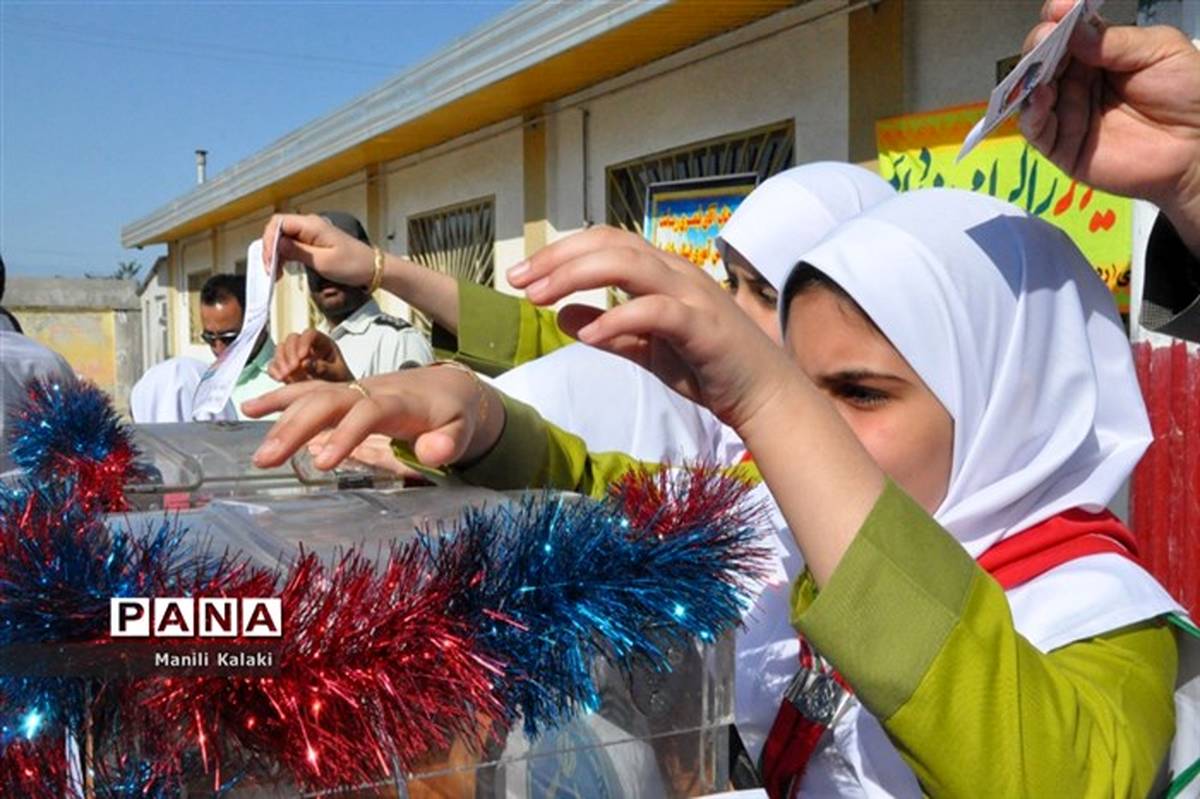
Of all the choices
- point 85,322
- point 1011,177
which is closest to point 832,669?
point 1011,177

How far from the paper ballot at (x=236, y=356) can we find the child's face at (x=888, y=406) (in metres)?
0.55

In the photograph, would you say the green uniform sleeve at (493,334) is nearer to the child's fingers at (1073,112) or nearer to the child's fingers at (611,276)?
the child's fingers at (1073,112)

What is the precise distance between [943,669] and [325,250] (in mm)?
1142

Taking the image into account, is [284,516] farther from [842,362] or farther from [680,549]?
[842,362]

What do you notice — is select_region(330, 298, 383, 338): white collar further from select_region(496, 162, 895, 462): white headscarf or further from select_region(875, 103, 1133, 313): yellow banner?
select_region(875, 103, 1133, 313): yellow banner

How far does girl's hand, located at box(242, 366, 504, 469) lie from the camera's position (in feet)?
2.62

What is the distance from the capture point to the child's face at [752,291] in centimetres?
173

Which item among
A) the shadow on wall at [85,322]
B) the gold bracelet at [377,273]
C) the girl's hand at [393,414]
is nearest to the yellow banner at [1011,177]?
the gold bracelet at [377,273]

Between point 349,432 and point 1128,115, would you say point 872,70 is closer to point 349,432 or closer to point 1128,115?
point 1128,115

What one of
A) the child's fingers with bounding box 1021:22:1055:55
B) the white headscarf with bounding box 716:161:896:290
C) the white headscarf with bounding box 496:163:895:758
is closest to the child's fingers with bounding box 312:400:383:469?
the white headscarf with bounding box 496:163:895:758

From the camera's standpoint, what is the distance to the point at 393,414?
0.96 metres

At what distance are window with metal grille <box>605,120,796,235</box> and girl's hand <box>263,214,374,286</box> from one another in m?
3.06

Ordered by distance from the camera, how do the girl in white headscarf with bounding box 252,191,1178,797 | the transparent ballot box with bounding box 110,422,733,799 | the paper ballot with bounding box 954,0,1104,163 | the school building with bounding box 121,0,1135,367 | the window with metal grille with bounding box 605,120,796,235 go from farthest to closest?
the window with metal grille with bounding box 605,120,796,235
the school building with bounding box 121,0,1135,367
the paper ballot with bounding box 954,0,1104,163
the girl in white headscarf with bounding box 252,191,1178,797
the transparent ballot box with bounding box 110,422,733,799

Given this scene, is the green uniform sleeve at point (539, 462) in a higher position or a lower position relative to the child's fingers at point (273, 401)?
lower
